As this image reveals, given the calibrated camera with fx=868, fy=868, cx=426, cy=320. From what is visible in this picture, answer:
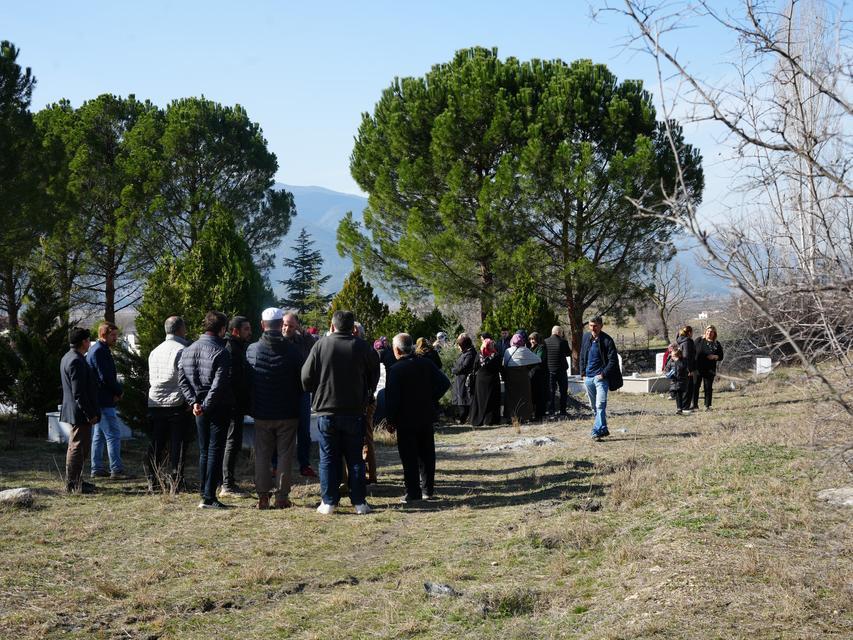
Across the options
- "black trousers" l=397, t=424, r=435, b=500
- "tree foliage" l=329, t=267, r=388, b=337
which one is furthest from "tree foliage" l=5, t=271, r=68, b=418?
"tree foliage" l=329, t=267, r=388, b=337

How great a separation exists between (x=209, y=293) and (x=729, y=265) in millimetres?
13706

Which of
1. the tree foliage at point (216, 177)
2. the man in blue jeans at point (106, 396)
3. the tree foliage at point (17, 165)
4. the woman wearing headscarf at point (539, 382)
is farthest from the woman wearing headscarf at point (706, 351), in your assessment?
the tree foliage at point (216, 177)

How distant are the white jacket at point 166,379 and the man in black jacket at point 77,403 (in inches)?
22.8

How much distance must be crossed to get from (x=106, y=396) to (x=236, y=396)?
2.10m

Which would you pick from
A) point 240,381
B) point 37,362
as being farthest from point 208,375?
point 37,362

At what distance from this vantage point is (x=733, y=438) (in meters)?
10.6

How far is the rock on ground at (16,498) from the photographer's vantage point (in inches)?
309

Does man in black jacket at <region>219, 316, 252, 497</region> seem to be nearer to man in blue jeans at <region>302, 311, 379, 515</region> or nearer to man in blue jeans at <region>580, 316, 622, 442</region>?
man in blue jeans at <region>302, 311, 379, 515</region>

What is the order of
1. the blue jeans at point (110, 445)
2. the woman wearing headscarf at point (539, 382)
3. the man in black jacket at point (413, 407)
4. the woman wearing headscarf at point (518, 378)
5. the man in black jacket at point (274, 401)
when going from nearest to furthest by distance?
the man in black jacket at point (274, 401) < the man in black jacket at point (413, 407) < the blue jeans at point (110, 445) < the woman wearing headscarf at point (518, 378) < the woman wearing headscarf at point (539, 382)

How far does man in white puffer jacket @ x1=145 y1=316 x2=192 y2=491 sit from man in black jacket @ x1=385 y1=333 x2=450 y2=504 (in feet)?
6.89

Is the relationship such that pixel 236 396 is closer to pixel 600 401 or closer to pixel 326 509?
pixel 326 509

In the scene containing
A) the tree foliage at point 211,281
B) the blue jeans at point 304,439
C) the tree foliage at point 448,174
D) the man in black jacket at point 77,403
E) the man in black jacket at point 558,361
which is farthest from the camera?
the tree foliage at point 448,174

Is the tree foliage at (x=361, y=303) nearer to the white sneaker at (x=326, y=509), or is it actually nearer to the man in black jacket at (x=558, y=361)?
the man in black jacket at (x=558, y=361)

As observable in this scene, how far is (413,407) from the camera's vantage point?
8336 millimetres
